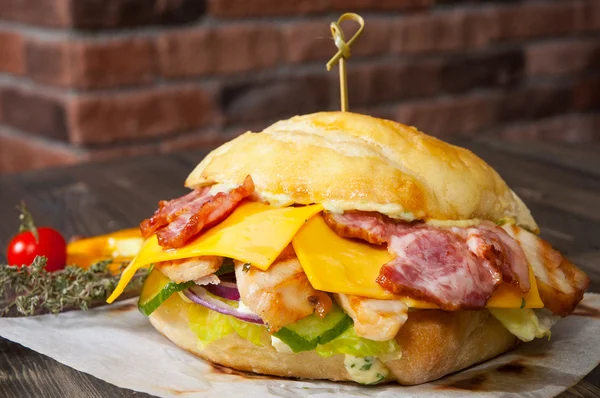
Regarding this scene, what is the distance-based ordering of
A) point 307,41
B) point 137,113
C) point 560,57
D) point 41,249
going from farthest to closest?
point 560,57 → point 307,41 → point 137,113 → point 41,249

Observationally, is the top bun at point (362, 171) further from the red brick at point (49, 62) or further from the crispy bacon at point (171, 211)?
the red brick at point (49, 62)

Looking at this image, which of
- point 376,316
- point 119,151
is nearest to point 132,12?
point 119,151

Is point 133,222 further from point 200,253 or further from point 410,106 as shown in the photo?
point 410,106

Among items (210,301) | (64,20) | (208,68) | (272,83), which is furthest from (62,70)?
(210,301)

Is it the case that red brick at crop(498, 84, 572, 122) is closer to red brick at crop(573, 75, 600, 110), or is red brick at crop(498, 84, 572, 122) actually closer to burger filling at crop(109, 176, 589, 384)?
red brick at crop(573, 75, 600, 110)

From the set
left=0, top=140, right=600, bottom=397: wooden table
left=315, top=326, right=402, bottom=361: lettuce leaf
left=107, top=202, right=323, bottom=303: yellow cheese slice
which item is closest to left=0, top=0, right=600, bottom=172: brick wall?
left=0, top=140, right=600, bottom=397: wooden table

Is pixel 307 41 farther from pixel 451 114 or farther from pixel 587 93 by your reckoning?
pixel 587 93
